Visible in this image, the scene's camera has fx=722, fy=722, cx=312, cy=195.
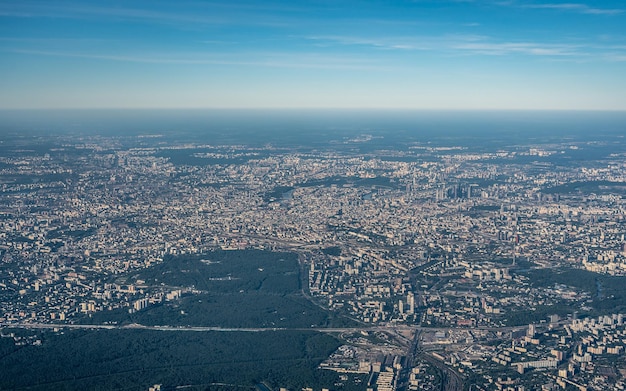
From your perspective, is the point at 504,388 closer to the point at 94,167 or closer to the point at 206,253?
the point at 206,253

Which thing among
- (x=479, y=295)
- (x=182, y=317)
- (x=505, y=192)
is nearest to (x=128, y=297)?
(x=182, y=317)

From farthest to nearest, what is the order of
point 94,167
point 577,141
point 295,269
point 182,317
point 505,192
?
point 577,141
point 94,167
point 505,192
point 295,269
point 182,317

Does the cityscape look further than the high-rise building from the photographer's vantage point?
No

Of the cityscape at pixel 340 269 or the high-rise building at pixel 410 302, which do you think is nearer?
the cityscape at pixel 340 269

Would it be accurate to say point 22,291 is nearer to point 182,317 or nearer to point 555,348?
point 182,317

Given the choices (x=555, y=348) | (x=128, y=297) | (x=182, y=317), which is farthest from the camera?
(x=128, y=297)

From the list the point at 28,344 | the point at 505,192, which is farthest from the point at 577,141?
the point at 28,344

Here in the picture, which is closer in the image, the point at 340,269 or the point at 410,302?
the point at 410,302

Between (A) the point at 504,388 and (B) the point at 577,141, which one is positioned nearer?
(A) the point at 504,388
